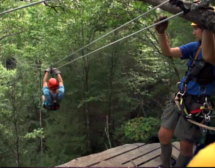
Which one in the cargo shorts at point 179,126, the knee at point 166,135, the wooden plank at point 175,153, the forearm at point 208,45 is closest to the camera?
the forearm at point 208,45

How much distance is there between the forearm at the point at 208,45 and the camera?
1.59 meters

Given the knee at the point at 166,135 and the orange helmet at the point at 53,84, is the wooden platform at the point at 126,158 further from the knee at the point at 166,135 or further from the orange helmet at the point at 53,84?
the orange helmet at the point at 53,84

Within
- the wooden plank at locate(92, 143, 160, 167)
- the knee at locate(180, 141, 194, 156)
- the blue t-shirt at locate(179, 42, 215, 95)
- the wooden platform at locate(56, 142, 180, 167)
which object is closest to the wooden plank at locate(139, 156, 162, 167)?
the wooden platform at locate(56, 142, 180, 167)

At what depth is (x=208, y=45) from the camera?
5.38 ft

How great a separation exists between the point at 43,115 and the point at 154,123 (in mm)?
8559

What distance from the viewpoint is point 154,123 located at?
557 centimetres

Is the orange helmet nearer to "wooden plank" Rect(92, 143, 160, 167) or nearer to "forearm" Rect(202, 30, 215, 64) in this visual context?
"wooden plank" Rect(92, 143, 160, 167)

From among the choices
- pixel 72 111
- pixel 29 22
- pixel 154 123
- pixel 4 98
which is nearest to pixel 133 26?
pixel 154 123

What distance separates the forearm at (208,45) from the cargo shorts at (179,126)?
662 mm

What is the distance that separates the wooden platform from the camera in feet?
9.89

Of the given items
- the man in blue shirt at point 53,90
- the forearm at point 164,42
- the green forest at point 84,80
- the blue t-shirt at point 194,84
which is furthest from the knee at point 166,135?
the green forest at point 84,80

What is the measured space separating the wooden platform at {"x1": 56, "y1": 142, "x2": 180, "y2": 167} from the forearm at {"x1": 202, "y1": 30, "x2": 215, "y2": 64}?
6.01 feet

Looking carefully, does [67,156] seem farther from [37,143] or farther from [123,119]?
[37,143]

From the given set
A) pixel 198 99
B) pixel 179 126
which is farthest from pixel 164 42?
pixel 179 126
